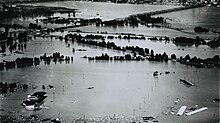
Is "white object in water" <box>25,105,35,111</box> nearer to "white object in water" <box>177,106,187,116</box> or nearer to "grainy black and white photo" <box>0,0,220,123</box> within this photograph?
"grainy black and white photo" <box>0,0,220,123</box>


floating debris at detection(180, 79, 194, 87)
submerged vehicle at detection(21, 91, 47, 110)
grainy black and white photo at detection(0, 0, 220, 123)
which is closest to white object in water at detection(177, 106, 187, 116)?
grainy black and white photo at detection(0, 0, 220, 123)

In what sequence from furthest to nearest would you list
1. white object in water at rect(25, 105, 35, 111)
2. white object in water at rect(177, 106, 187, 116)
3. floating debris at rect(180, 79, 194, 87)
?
floating debris at rect(180, 79, 194, 87)
white object in water at rect(25, 105, 35, 111)
white object in water at rect(177, 106, 187, 116)

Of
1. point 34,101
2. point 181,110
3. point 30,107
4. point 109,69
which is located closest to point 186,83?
point 181,110

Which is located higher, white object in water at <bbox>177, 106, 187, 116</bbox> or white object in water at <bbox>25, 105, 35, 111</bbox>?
white object in water at <bbox>25, 105, 35, 111</bbox>

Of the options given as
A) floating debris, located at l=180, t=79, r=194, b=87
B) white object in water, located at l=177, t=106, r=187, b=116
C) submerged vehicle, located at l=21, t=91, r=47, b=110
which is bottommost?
white object in water, located at l=177, t=106, r=187, b=116

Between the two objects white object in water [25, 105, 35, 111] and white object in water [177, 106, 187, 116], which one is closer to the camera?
white object in water [177, 106, 187, 116]

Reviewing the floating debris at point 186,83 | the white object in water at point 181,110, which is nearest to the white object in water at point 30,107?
the white object in water at point 181,110

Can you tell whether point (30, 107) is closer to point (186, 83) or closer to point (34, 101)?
point (34, 101)

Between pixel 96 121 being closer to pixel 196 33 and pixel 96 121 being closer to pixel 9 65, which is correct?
pixel 9 65
